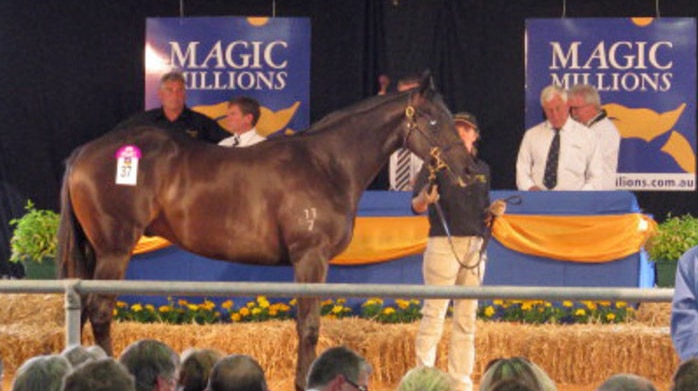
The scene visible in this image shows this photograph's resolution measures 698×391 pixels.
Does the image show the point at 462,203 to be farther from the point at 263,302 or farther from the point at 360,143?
the point at 263,302

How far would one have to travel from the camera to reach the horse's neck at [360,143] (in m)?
9.05

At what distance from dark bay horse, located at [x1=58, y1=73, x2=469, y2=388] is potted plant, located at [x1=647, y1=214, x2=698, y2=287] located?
2.67 meters

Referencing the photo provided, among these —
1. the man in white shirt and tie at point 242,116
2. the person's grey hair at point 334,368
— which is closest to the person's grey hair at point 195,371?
the person's grey hair at point 334,368

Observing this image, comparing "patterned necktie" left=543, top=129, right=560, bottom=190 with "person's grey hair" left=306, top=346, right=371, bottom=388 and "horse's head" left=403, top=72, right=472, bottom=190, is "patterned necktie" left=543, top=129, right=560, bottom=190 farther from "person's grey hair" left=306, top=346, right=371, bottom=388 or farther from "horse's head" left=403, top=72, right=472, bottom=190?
"person's grey hair" left=306, top=346, right=371, bottom=388

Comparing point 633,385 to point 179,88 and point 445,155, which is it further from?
point 179,88

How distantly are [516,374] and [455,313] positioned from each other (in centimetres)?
506

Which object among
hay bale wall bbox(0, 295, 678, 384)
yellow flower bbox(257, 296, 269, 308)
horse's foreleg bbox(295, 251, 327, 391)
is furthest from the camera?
yellow flower bbox(257, 296, 269, 308)

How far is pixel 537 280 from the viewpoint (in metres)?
10.6

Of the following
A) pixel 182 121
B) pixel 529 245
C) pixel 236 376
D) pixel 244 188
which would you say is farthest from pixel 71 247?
pixel 236 376

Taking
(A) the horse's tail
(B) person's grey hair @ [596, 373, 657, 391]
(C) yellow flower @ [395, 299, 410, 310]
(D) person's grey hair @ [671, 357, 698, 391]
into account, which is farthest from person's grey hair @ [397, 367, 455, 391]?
(C) yellow flower @ [395, 299, 410, 310]

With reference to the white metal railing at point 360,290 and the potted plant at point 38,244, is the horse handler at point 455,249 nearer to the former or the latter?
the potted plant at point 38,244

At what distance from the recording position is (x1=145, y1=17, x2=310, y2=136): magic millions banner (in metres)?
13.1

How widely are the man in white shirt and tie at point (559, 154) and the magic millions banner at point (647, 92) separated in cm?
136

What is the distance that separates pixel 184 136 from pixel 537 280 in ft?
10.1
